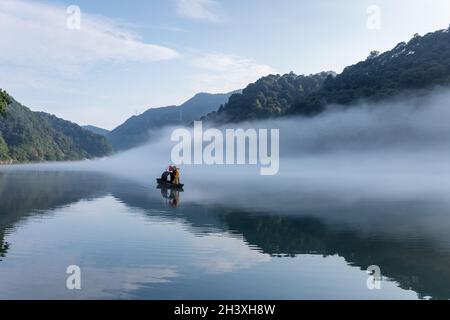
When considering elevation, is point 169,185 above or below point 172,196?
above

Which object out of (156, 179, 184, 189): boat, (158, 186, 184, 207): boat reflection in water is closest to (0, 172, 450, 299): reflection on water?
(158, 186, 184, 207): boat reflection in water

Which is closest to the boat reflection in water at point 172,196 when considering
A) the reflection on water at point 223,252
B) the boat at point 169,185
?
the boat at point 169,185

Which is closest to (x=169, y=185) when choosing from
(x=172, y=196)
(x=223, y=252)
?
(x=172, y=196)

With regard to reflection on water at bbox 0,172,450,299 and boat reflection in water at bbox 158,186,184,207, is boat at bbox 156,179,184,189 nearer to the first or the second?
boat reflection in water at bbox 158,186,184,207

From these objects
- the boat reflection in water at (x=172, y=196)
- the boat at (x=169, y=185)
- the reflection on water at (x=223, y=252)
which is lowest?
the reflection on water at (x=223, y=252)

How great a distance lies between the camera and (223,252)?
27453 millimetres

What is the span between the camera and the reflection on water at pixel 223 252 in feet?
65.4

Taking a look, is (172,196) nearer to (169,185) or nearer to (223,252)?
(169,185)

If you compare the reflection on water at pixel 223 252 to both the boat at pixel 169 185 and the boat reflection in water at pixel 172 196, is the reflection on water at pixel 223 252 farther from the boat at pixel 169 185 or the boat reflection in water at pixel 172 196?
the boat at pixel 169 185

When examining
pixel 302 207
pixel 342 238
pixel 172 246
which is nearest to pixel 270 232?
pixel 342 238

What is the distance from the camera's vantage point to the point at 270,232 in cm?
3519

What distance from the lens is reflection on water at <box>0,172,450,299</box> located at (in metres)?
19.9

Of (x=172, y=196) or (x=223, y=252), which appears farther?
(x=172, y=196)

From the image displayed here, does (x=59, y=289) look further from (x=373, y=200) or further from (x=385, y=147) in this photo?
(x=385, y=147)
